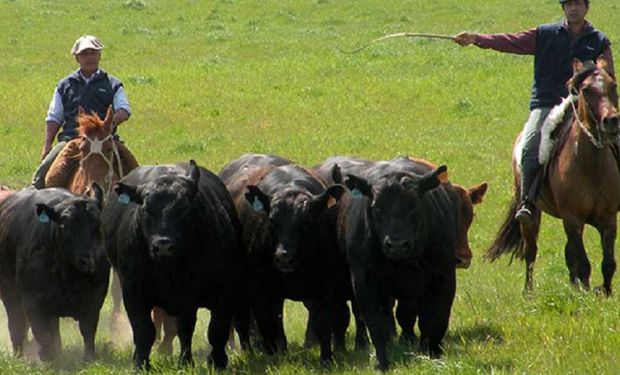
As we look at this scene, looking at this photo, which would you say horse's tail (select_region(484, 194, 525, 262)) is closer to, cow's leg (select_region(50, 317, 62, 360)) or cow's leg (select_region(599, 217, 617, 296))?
cow's leg (select_region(599, 217, 617, 296))

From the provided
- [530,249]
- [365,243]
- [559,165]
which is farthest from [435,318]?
[530,249]

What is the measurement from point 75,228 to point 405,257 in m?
3.32

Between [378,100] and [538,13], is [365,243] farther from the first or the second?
[538,13]

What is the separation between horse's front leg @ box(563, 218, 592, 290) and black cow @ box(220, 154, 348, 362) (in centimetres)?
240

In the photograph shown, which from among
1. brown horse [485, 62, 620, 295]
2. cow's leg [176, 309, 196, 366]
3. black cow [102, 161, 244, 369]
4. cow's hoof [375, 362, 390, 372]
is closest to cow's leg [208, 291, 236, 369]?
black cow [102, 161, 244, 369]

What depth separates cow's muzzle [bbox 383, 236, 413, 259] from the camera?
969 centimetres

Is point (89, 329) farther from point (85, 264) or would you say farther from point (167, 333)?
point (167, 333)

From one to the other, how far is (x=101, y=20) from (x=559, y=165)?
1166 inches

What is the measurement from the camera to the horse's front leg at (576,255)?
40.9 feet

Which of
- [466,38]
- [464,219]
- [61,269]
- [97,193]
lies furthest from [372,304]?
[466,38]

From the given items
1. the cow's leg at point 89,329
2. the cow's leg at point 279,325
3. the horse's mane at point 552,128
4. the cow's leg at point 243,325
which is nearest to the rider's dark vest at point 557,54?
the horse's mane at point 552,128

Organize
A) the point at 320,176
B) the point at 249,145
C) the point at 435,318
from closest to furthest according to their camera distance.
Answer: the point at 435,318 < the point at 320,176 < the point at 249,145

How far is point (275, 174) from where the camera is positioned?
39.0 ft

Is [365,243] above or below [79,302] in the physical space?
above
